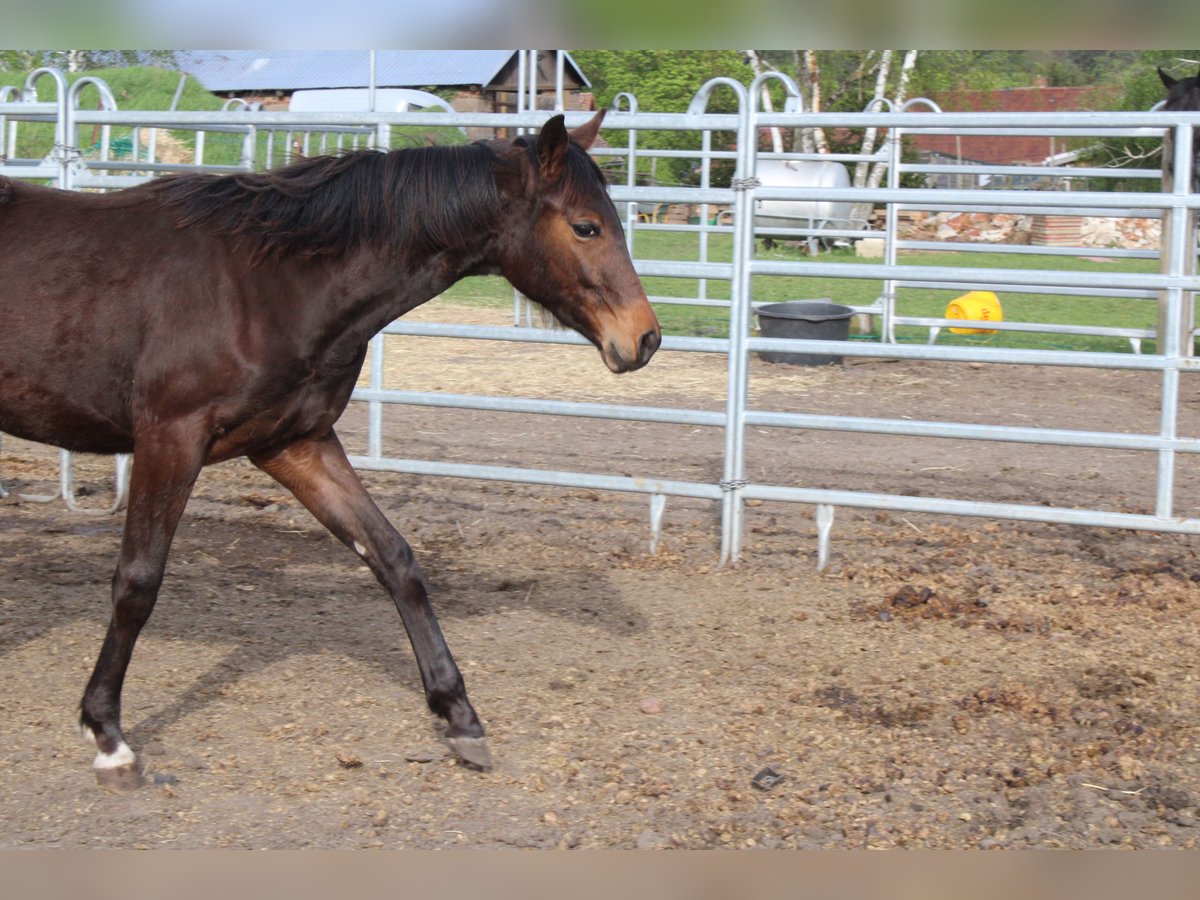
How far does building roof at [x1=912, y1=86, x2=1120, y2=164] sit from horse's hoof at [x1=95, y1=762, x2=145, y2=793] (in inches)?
1165

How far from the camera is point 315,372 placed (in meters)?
3.47

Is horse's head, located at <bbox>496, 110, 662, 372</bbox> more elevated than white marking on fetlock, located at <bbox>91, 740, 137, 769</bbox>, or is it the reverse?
horse's head, located at <bbox>496, 110, 662, 372</bbox>

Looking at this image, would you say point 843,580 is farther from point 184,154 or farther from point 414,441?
point 184,154

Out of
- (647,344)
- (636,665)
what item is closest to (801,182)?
(636,665)

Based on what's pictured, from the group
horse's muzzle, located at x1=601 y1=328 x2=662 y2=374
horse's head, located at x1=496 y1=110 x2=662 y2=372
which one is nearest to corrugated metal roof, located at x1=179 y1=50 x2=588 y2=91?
horse's head, located at x1=496 y1=110 x2=662 y2=372

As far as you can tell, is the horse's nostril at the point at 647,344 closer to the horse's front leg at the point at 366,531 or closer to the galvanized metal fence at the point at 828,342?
the horse's front leg at the point at 366,531

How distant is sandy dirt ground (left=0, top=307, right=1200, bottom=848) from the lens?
3102mm

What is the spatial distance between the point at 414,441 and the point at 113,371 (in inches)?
159

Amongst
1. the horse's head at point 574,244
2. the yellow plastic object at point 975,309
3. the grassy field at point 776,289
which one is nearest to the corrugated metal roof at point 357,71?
the grassy field at point 776,289

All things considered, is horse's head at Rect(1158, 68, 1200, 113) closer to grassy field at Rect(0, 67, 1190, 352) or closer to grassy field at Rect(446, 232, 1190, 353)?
grassy field at Rect(446, 232, 1190, 353)

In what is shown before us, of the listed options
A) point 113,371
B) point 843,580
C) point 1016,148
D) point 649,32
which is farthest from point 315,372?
point 1016,148

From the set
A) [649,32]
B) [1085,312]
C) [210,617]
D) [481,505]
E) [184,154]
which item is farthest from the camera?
[184,154]

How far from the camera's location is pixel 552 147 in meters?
3.29

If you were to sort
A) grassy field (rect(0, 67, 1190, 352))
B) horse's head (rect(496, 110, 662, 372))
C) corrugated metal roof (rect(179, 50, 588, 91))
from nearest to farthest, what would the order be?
horse's head (rect(496, 110, 662, 372))
grassy field (rect(0, 67, 1190, 352))
corrugated metal roof (rect(179, 50, 588, 91))
